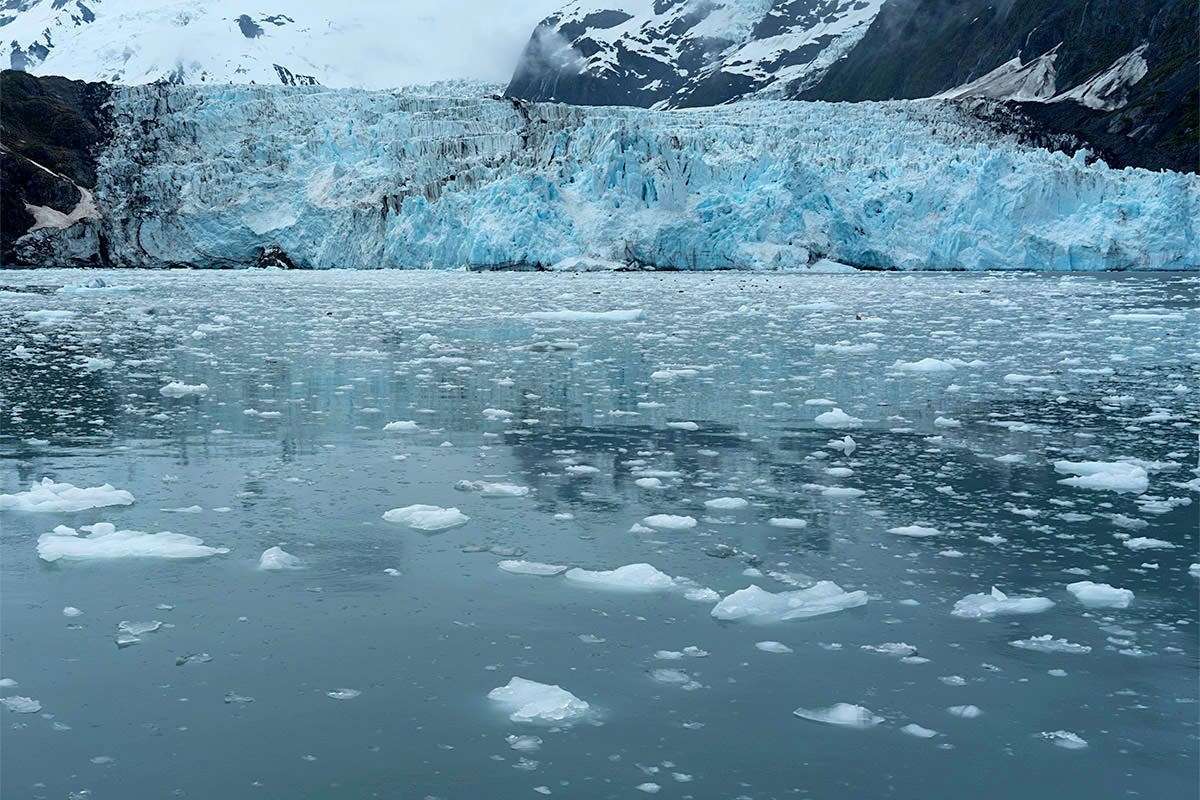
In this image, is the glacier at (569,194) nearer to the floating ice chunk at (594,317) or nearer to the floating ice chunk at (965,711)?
the floating ice chunk at (594,317)

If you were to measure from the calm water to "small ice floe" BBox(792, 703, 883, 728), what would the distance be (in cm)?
3

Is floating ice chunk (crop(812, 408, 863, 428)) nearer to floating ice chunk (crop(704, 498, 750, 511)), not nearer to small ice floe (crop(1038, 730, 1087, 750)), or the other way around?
floating ice chunk (crop(704, 498, 750, 511))

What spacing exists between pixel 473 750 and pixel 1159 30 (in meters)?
92.9

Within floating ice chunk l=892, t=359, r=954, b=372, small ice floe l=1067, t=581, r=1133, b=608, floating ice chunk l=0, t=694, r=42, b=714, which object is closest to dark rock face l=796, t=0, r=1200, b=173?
floating ice chunk l=892, t=359, r=954, b=372

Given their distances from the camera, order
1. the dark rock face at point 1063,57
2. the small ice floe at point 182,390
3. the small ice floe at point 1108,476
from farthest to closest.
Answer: the dark rock face at point 1063,57 → the small ice floe at point 182,390 → the small ice floe at point 1108,476

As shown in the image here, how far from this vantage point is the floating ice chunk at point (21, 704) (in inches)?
99.0

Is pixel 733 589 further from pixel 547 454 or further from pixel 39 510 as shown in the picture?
pixel 39 510

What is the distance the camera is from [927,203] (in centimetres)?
3372

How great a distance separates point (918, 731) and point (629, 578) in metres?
1.25

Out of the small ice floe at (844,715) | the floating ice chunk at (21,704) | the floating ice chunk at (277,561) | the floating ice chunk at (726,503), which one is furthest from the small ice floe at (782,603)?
the floating ice chunk at (21,704)

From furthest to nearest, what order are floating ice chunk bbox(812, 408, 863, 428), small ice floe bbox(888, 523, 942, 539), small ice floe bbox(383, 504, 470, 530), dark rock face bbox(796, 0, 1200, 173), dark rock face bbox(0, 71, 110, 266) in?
dark rock face bbox(796, 0, 1200, 173) < dark rock face bbox(0, 71, 110, 266) < floating ice chunk bbox(812, 408, 863, 428) < small ice floe bbox(383, 504, 470, 530) < small ice floe bbox(888, 523, 942, 539)

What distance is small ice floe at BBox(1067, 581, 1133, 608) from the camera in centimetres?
328

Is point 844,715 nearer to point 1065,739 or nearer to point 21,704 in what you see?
point 1065,739

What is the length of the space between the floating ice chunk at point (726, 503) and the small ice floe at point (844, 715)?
6.30ft
